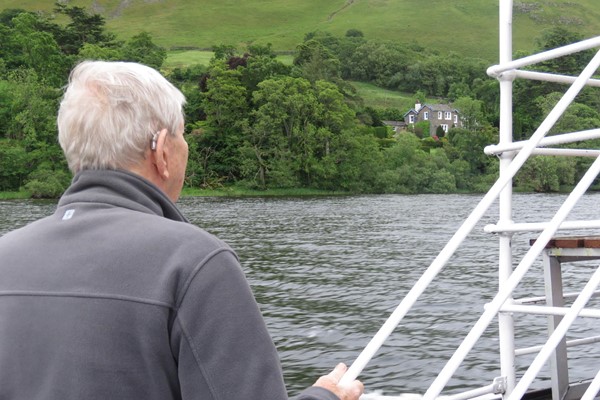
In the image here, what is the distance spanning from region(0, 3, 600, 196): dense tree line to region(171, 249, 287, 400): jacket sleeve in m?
66.9

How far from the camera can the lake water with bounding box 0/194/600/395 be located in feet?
38.8

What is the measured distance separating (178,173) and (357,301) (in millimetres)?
15623

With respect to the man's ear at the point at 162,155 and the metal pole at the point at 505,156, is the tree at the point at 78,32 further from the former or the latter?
the man's ear at the point at 162,155

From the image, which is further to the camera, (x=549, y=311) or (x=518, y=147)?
(x=518, y=147)

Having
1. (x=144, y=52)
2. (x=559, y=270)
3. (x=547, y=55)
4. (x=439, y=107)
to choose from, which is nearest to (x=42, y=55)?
(x=144, y=52)

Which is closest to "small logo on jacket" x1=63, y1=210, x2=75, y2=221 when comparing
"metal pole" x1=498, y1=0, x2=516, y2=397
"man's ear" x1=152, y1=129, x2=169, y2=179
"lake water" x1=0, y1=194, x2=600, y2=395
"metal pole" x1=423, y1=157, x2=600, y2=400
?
"man's ear" x1=152, y1=129, x2=169, y2=179

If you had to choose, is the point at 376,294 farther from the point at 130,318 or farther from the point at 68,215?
the point at 130,318

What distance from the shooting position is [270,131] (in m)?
80.2

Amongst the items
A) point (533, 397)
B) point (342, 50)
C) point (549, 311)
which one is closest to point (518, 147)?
point (549, 311)

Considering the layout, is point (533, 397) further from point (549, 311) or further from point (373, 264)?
point (373, 264)

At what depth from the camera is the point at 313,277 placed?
21.0 m

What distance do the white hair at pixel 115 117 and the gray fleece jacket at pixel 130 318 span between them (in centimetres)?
16

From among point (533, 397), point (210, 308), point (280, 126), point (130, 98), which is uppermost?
point (130, 98)

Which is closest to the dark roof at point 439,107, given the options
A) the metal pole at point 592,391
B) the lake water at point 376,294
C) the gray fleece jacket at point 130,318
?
the lake water at point 376,294
